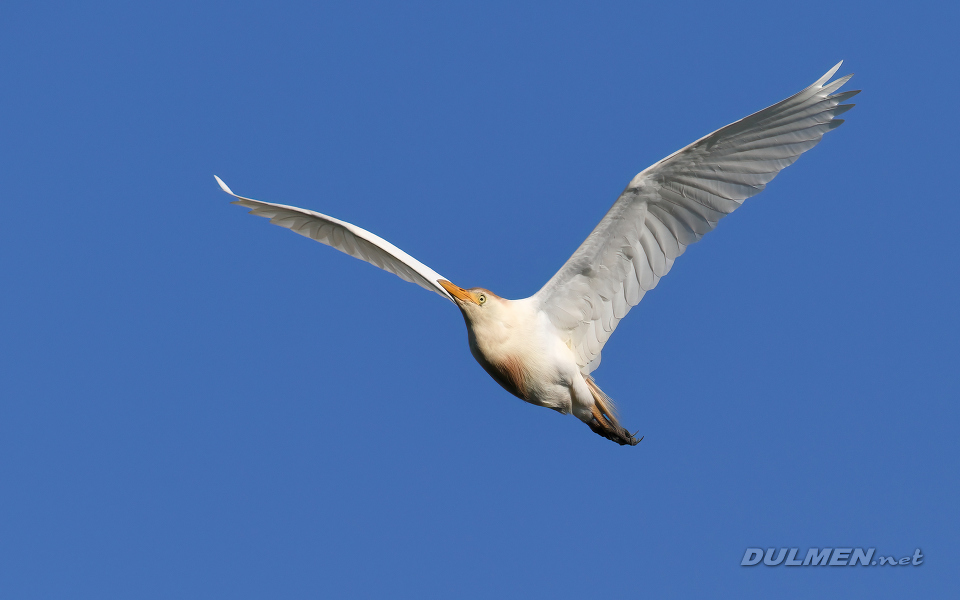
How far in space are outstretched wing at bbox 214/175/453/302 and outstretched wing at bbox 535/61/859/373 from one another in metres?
1.73

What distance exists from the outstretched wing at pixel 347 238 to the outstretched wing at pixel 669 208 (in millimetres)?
1727

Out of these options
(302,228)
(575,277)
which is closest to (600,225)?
(575,277)

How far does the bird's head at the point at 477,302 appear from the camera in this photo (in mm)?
11859

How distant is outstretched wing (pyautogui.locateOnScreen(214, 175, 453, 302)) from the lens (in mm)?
12219

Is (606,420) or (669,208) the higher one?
(669,208)

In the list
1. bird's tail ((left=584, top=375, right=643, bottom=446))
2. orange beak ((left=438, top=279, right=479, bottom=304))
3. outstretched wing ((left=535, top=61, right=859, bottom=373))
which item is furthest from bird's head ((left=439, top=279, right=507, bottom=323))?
bird's tail ((left=584, top=375, right=643, bottom=446))

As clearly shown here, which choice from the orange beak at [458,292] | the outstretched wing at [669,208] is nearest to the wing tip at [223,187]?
the orange beak at [458,292]

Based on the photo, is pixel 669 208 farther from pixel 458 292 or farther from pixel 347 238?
pixel 347 238

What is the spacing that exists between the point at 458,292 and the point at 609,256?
2007 millimetres

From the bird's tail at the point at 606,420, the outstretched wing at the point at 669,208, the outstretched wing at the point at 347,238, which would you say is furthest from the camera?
the bird's tail at the point at 606,420

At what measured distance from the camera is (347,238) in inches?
520

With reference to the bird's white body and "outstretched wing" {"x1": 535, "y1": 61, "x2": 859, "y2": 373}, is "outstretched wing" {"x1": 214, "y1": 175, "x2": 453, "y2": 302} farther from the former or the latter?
"outstretched wing" {"x1": 535, "y1": 61, "x2": 859, "y2": 373}

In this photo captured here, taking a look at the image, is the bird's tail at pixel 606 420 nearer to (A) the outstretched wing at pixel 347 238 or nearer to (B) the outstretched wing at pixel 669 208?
(B) the outstretched wing at pixel 669 208

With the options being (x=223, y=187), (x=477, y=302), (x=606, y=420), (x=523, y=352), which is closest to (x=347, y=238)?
(x=223, y=187)
